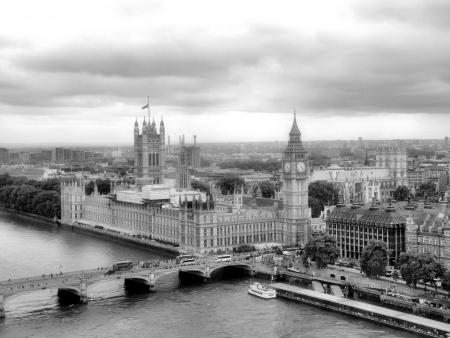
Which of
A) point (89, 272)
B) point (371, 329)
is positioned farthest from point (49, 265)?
point (371, 329)

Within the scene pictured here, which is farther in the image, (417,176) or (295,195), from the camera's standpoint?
(417,176)

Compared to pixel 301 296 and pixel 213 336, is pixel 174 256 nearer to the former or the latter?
pixel 301 296

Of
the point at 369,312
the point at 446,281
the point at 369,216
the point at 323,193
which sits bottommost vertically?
the point at 369,312

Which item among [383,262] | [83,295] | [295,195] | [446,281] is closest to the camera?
[446,281]

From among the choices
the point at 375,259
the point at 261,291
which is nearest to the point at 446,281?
the point at 375,259

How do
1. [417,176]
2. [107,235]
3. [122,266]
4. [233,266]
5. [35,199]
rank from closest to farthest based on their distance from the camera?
[122,266] < [233,266] < [107,235] < [35,199] < [417,176]

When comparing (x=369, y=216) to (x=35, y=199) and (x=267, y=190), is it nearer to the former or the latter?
(x=267, y=190)
